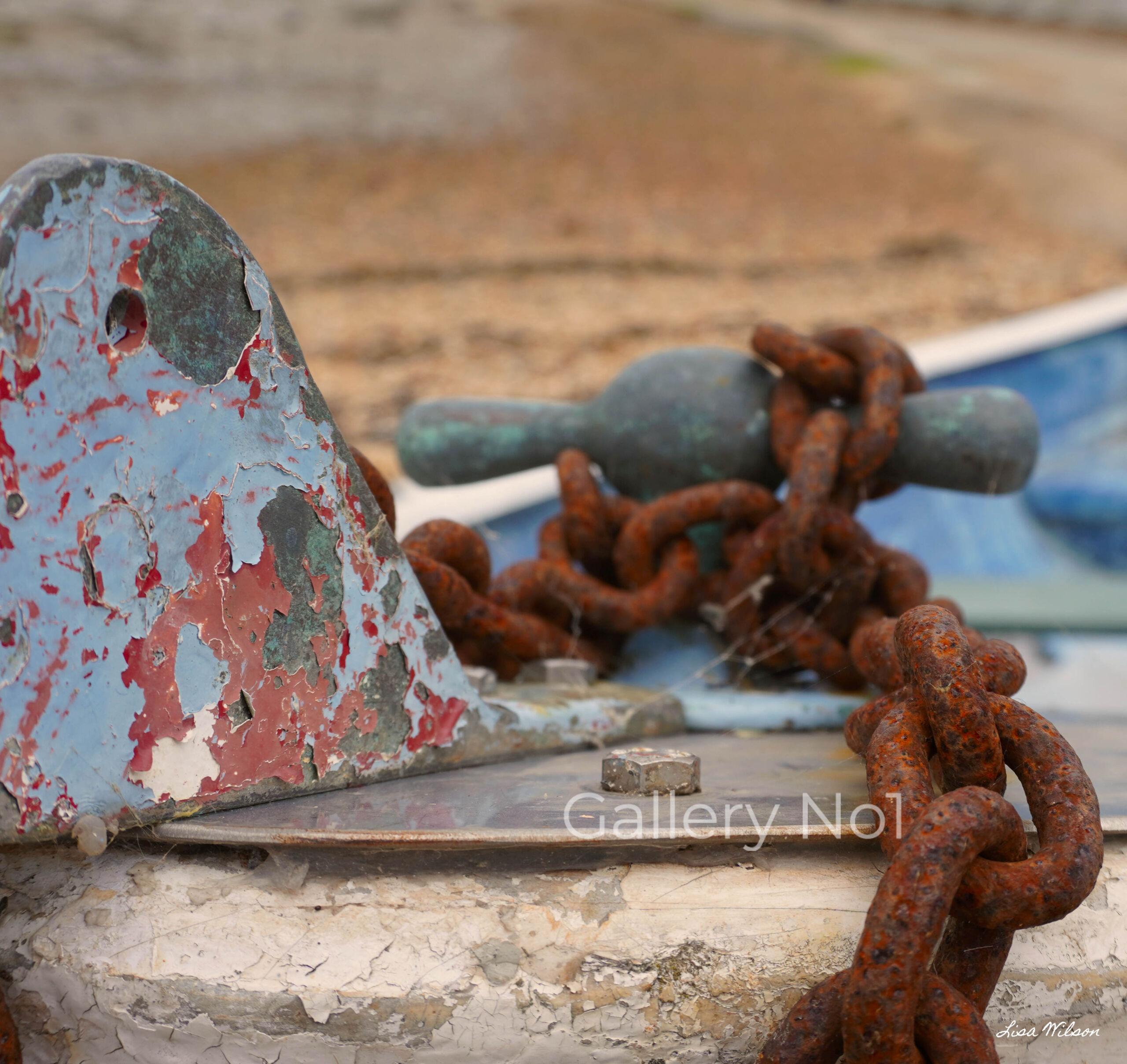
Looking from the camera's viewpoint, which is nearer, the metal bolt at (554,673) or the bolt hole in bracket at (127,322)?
the bolt hole in bracket at (127,322)

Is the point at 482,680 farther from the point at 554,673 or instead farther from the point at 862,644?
the point at 862,644

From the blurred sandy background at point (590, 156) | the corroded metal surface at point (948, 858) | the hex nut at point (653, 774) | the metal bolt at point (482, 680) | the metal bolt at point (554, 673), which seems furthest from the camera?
the blurred sandy background at point (590, 156)

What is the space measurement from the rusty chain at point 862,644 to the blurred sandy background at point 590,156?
2.91 meters

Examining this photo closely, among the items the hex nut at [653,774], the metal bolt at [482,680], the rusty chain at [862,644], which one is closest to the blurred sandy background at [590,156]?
the rusty chain at [862,644]

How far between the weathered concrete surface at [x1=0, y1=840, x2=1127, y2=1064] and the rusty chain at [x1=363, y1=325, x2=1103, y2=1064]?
0.24ft

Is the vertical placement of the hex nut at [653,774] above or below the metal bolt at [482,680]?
above

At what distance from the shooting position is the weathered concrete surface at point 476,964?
2.74 ft

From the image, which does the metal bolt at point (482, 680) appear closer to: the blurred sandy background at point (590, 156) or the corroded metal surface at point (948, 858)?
the corroded metal surface at point (948, 858)

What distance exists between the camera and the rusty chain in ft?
2.37

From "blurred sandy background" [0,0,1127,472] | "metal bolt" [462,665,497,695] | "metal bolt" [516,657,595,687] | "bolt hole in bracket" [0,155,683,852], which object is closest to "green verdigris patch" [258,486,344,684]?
"bolt hole in bracket" [0,155,683,852]

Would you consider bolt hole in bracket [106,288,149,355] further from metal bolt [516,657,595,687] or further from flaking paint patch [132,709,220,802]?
metal bolt [516,657,595,687]

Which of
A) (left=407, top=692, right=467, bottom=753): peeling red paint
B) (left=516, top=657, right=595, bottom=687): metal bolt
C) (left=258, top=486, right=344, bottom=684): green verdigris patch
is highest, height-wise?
(left=258, top=486, right=344, bottom=684): green verdigris patch

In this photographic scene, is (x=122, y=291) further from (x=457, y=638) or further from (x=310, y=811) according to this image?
(x=457, y=638)

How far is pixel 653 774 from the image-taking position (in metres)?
0.97
